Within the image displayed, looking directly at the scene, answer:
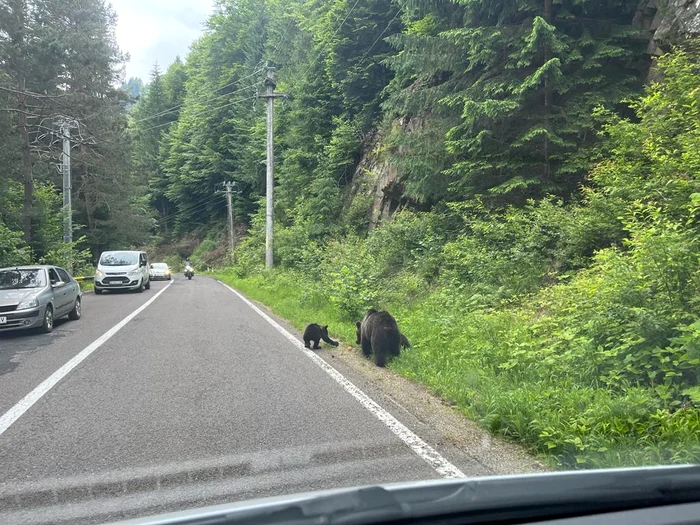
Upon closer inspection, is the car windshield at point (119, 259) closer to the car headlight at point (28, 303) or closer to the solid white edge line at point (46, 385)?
the car headlight at point (28, 303)

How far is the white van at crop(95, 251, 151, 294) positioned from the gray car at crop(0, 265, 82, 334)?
32.8 feet

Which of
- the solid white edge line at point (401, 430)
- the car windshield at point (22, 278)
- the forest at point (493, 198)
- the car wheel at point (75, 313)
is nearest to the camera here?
the solid white edge line at point (401, 430)

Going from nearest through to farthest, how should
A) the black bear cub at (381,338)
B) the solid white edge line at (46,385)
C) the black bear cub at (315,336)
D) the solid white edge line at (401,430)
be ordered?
the solid white edge line at (401,430), the solid white edge line at (46,385), the black bear cub at (381,338), the black bear cub at (315,336)

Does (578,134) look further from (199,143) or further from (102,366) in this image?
(199,143)

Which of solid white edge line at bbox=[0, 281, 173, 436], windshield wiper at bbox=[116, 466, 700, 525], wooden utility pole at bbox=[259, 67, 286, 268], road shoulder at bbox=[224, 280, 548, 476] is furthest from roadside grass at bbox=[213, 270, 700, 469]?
wooden utility pole at bbox=[259, 67, 286, 268]

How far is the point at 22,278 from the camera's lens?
13016mm

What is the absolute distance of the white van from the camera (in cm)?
2438

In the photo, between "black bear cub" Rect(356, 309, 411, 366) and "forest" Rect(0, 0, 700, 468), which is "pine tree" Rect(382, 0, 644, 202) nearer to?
"forest" Rect(0, 0, 700, 468)

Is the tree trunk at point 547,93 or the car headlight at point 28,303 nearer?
the car headlight at point 28,303

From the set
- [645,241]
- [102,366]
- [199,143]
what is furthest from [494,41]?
[199,143]

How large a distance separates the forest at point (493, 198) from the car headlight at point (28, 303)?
6066 mm

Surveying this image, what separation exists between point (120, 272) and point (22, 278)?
11.7 m

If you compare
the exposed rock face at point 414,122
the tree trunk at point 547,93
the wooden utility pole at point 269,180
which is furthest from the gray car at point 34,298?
the wooden utility pole at point 269,180

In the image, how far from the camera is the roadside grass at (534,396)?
473cm
